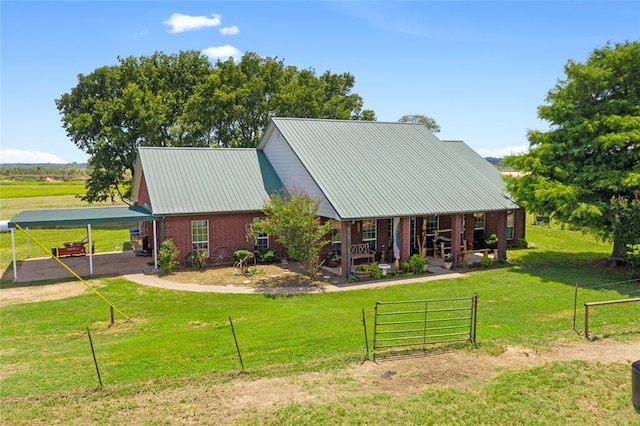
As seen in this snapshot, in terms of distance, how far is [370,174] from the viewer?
77.0ft

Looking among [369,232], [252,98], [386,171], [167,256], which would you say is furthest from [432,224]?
[252,98]

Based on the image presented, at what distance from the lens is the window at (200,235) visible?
2266cm

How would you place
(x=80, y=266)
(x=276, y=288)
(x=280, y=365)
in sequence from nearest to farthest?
(x=280, y=365) < (x=276, y=288) < (x=80, y=266)

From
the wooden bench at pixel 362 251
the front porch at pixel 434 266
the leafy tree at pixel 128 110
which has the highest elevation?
the leafy tree at pixel 128 110

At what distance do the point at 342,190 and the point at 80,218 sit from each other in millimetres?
11379

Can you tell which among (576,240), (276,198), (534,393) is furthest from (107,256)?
(576,240)

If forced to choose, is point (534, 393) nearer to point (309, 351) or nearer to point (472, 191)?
point (309, 351)

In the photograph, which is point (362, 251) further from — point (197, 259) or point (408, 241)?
point (197, 259)

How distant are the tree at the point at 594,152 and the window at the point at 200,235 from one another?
14615mm

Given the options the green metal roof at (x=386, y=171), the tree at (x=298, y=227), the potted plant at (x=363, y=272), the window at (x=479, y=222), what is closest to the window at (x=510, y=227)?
the window at (x=479, y=222)

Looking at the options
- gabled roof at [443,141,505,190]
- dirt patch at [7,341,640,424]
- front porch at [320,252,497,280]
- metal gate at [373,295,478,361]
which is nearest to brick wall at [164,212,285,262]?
front porch at [320,252,497,280]

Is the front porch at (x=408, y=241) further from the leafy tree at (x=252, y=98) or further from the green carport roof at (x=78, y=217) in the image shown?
the leafy tree at (x=252, y=98)

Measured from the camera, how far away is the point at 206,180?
24.3 metres

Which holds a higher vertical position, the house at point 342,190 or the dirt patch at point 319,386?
the house at point 342,190
